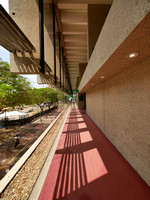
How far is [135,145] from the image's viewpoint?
106 inches

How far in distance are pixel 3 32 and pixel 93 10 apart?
625cm

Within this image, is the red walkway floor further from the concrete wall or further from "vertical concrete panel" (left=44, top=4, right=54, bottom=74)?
"vertical concrete panel" (left=44, top=4, right=54, bottom=74)

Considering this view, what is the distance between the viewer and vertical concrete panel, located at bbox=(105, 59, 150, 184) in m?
2.30

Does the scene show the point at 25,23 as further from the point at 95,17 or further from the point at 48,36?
the point at 95,17

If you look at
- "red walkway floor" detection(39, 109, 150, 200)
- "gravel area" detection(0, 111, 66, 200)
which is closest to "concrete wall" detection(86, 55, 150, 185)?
"red walkway floor" detection(39, 109, 150, 200)

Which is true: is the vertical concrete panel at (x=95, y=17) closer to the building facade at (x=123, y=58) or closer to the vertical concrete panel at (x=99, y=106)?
the building facade at (x=123, y=58)

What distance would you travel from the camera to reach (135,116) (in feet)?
8.77

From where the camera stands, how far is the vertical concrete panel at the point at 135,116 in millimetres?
2299

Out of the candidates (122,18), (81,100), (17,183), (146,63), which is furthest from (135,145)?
(81,100)

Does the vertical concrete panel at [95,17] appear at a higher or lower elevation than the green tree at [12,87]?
higher

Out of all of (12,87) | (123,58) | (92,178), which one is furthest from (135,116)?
(12,87)

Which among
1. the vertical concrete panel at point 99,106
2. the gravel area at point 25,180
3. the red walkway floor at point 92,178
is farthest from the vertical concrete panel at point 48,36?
the red walkway floor at point 92,178

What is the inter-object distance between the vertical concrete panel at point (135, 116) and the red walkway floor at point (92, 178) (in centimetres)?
42

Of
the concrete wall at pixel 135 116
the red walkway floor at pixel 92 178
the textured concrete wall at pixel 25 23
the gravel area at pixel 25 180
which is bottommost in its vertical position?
the gravel area at pixel 25 180
